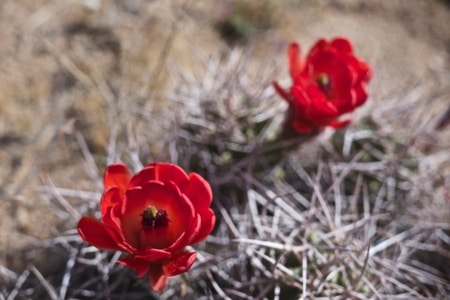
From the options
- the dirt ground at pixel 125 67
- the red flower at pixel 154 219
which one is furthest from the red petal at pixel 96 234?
the dirt ground at pixel 125 67

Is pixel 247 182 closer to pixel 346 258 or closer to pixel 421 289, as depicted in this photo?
pixel 346 258

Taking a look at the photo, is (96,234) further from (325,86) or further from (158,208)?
(325,86)

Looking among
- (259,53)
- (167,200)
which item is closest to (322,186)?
(167,200)

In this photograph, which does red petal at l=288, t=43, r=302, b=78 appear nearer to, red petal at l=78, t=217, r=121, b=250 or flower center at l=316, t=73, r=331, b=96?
flower center at l=316, t=73, r=331, b=96

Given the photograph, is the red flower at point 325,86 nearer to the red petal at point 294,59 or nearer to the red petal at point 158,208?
the red petal at point 294,59

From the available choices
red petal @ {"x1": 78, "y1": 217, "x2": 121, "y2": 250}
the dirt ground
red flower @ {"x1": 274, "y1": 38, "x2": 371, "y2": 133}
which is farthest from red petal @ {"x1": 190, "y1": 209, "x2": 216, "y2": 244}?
the dirt ground
